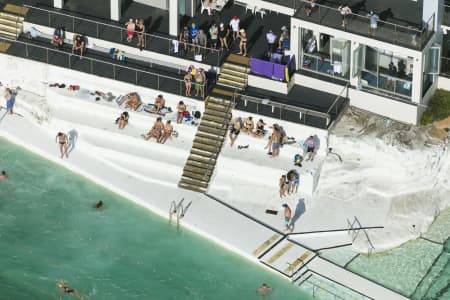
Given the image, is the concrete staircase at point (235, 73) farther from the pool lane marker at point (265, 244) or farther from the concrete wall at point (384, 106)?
the pool lane marker at point (265, 244)

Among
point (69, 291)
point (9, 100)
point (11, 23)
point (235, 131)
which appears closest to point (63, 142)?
point (9, 100)

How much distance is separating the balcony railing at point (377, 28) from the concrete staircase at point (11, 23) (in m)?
17.3

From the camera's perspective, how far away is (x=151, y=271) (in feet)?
266

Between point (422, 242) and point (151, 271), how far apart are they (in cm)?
1419

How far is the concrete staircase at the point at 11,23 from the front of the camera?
307 feet

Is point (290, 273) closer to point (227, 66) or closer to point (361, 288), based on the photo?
point (361, 288)

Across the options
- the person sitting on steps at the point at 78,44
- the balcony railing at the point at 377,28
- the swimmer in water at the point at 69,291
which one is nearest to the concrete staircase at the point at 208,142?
the balcony railing at the point at 377,28

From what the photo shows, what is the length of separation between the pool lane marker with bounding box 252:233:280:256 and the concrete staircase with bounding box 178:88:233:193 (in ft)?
17.3

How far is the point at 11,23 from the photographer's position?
93750 mm

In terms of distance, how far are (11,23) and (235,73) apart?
14359 mm

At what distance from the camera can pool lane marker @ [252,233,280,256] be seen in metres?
81.7

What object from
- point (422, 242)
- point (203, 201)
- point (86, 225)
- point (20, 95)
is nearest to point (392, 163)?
point (422, 242)

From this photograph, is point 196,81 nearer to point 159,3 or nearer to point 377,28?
point 159,3

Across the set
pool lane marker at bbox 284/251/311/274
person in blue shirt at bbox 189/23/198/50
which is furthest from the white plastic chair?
pool lane marker at bbox 284/251/311/274
